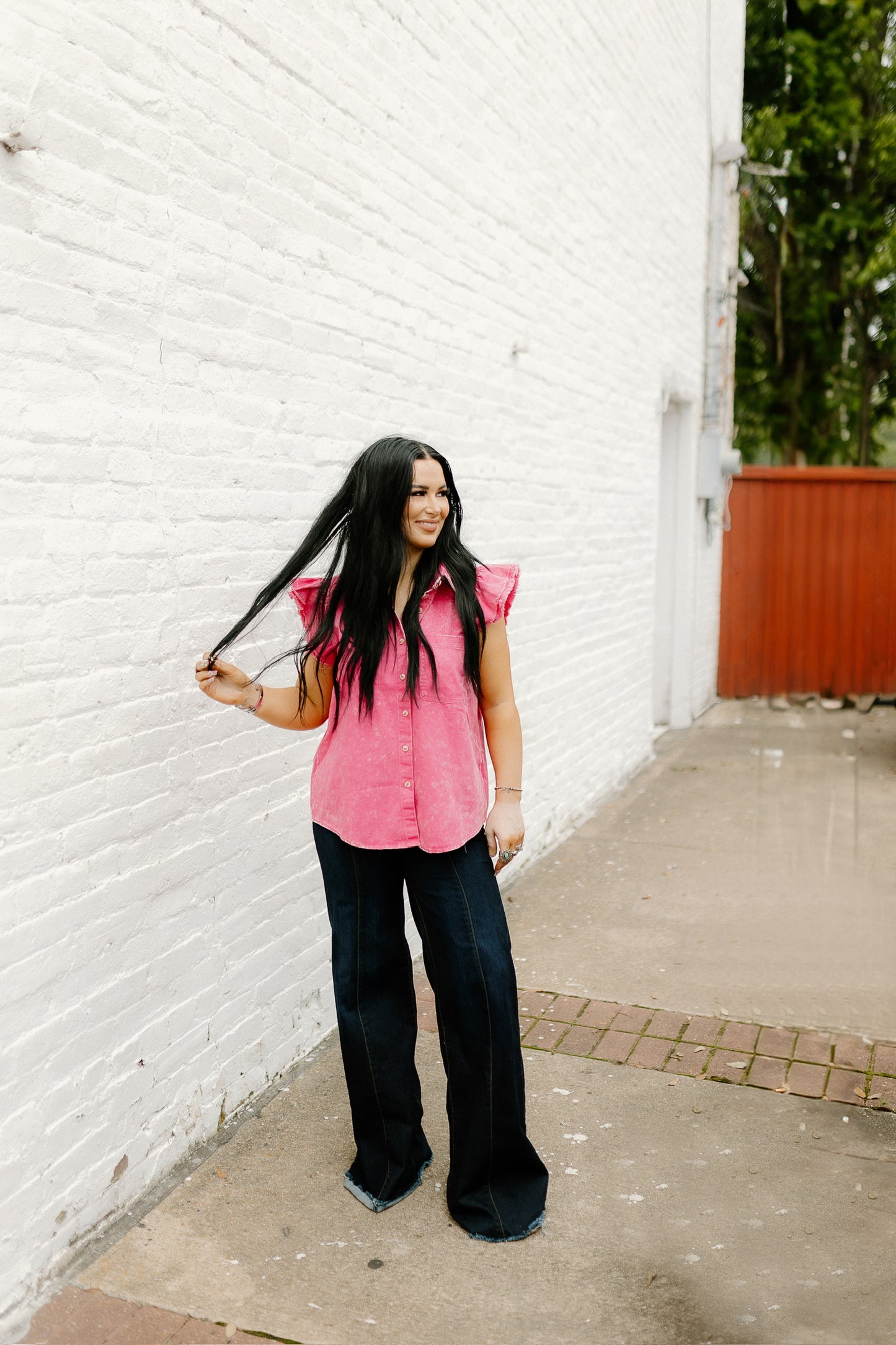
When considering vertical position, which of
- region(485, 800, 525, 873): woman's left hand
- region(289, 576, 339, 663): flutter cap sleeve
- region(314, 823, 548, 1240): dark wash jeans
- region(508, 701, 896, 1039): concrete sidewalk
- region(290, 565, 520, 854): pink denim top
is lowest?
region(508, 701, 896, 1039): concrete sidewalk

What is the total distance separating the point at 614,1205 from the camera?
3008mm

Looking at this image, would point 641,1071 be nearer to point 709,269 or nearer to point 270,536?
point 270,536

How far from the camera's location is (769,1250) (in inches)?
111

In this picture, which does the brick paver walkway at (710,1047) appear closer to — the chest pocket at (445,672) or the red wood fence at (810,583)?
the chest pocket at (445,672)

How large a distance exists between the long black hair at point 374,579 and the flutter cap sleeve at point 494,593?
0.02 m

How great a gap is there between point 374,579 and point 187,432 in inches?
25.2

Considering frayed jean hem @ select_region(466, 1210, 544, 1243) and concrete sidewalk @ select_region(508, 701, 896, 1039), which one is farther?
concrete sidewalk @ select_region(508, 701, 896, 1039)

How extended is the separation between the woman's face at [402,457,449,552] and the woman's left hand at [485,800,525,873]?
0.64 m

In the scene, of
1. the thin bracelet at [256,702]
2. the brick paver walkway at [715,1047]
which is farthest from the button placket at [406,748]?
the brick paver walkway at [715,1047]

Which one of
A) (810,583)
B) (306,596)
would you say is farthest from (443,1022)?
(810,583)

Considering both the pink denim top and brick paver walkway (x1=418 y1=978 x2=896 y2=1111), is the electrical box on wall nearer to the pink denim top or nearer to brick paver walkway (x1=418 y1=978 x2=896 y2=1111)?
brick paver walkway (x1=418 y1=978 x2=896 y2=1111)

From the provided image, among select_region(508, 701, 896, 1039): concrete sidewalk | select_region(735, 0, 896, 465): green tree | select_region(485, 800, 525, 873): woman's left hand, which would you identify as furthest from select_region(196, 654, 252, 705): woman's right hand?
select_region(735, 0, 896, 465): green tree

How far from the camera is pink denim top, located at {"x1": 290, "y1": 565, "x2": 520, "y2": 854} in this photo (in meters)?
2.77

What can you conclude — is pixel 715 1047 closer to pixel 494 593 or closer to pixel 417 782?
pixel 417 782
